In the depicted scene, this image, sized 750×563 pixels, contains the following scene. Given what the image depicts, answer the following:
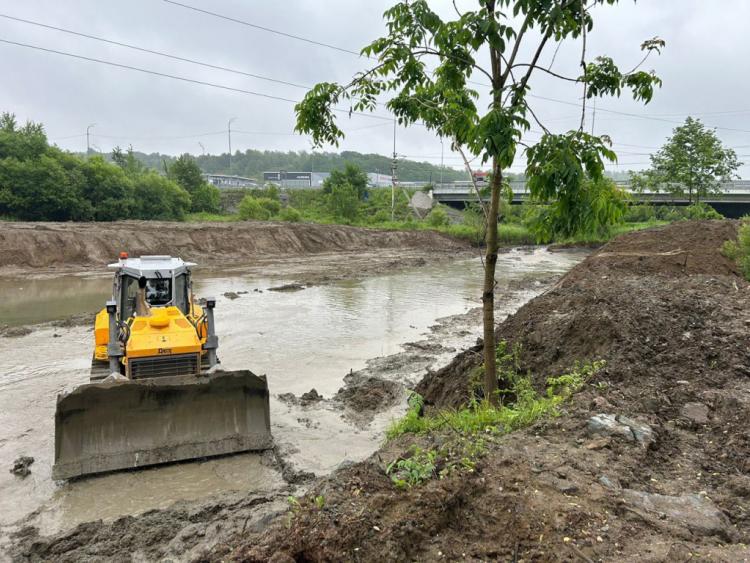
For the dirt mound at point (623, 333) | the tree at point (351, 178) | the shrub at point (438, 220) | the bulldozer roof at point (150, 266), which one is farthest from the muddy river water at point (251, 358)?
the tree at point (351, 178)

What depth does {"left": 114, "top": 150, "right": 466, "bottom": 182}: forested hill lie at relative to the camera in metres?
136

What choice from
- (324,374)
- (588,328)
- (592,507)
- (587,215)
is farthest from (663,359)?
(324,374)

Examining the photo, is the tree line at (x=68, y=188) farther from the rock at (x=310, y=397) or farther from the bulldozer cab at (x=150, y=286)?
the rock at (x=310, y=397)

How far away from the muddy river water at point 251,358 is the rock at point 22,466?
0.27 feet

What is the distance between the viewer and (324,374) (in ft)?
35.3

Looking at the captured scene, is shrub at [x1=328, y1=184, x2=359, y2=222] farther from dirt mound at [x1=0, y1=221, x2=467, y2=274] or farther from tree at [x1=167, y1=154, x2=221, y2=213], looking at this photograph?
tree at [x1=167, y1=154, x2=221, y2=213]

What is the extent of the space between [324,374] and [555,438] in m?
6.57

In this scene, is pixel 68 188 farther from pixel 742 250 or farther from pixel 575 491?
pixel 575 491

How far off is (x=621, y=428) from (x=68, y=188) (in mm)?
39909

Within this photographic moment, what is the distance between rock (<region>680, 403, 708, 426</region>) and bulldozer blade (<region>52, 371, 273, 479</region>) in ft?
16.4

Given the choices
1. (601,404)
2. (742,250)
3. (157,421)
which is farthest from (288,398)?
(742,250)

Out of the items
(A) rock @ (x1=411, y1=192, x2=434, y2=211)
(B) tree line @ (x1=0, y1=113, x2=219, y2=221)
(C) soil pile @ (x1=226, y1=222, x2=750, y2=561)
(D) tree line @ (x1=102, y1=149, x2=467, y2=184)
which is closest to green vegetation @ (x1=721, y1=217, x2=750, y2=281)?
(C) soil pile @ (x1=226, y1=222, x2=750, y2=561)

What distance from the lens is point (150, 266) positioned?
26.5ft

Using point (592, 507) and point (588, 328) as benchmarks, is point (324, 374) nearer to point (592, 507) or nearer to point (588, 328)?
point (588, 328)
